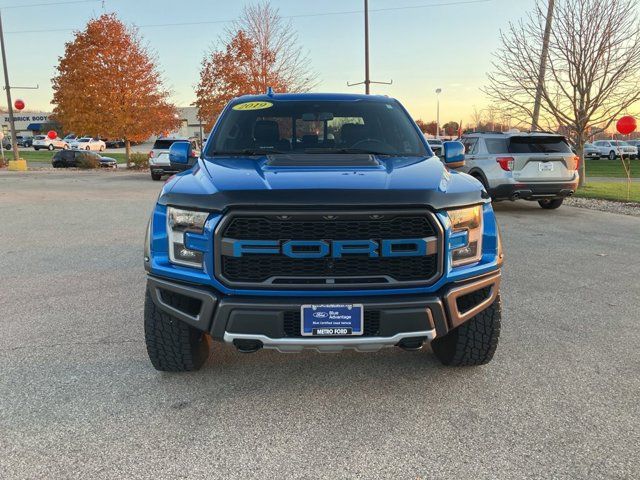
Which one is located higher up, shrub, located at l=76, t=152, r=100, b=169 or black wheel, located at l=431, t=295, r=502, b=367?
shrub, located at l=76, t=152, r=100, b=169

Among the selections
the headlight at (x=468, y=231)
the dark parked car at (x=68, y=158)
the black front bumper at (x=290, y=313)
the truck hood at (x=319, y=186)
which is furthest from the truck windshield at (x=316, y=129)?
the dark parked car at (x=68, y=158)

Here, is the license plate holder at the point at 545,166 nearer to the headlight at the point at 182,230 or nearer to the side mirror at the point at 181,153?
the side mirror at the point at 181,153

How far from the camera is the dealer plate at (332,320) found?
2686mm

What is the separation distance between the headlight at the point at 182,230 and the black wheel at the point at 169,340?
1.37 ft

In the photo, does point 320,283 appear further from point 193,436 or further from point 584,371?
point 584,371

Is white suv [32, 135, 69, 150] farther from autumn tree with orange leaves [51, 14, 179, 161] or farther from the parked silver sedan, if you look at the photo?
the parked silver sedan

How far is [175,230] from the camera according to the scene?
284cm

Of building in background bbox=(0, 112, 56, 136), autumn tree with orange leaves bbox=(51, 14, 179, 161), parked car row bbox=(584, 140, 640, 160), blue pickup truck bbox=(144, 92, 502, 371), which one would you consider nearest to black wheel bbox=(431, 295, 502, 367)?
blue pickup truck bbox=(144, 92, 502, 371)

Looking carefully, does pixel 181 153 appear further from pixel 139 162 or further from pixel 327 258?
pixel 139 162

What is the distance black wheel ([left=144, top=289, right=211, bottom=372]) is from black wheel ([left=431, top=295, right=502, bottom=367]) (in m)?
1.61

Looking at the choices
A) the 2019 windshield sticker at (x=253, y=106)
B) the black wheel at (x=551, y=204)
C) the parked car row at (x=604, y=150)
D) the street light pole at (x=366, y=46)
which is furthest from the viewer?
the parked car row at (x=604, y=150)

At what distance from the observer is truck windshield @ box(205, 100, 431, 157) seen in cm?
393

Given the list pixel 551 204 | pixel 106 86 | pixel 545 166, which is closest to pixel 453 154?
pixel 545 166

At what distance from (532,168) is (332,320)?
9.08 meters
